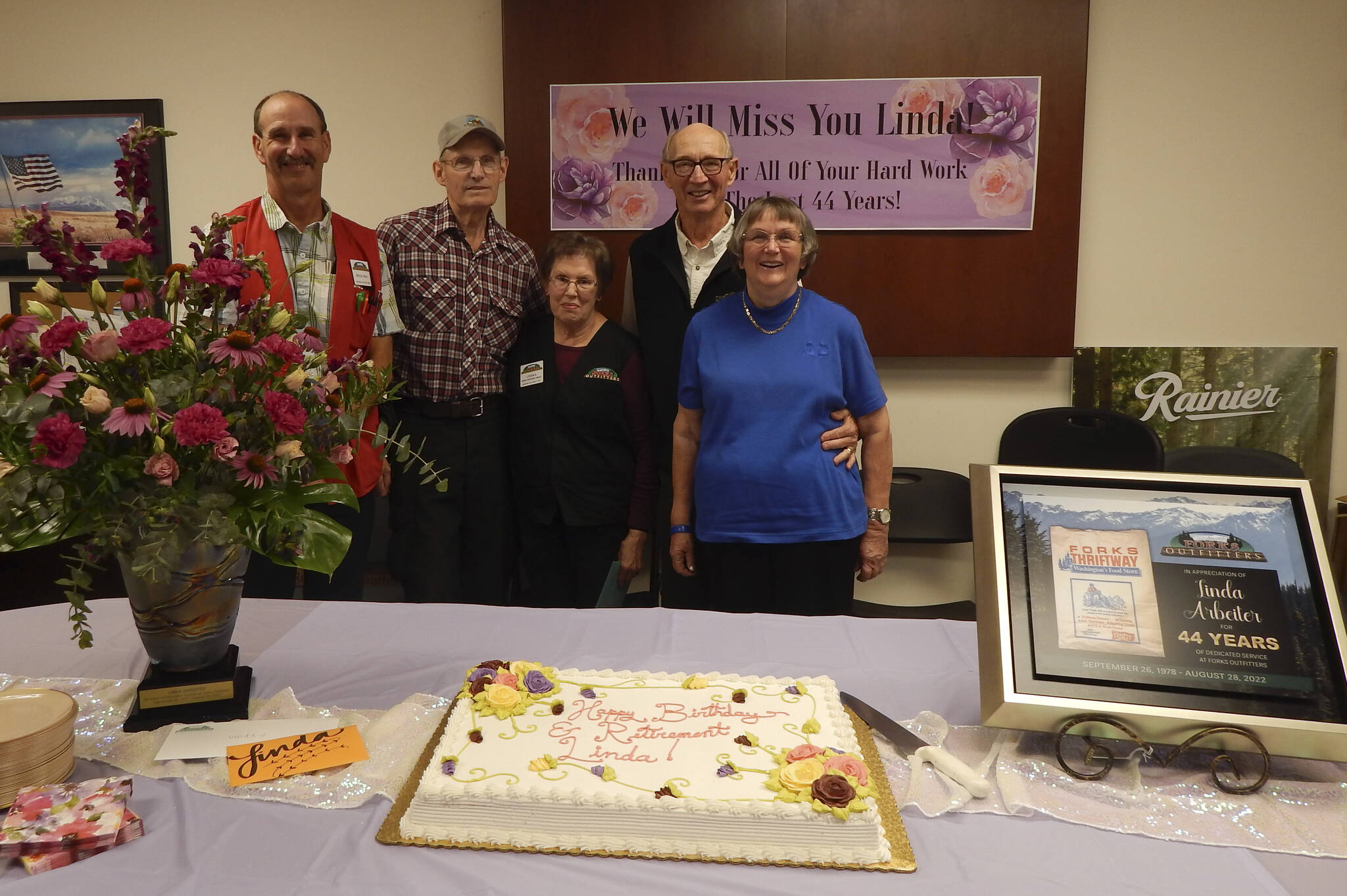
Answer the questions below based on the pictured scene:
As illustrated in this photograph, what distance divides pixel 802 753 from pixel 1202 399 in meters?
2.77

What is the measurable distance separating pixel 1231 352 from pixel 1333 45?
103 centimetres

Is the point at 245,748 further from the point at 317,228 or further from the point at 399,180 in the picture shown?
the point at 399,180

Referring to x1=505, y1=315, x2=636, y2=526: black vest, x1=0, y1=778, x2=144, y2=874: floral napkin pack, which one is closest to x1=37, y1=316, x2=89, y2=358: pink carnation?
x1=0, y1=778, x2=144, y2=874: floral napkin pack

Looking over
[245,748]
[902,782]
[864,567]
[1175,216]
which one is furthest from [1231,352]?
[245,748]

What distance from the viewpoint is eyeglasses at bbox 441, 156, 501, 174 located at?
246cm

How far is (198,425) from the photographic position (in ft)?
3.32

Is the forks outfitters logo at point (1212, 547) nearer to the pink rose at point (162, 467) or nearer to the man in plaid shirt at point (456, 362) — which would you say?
the pink rose at point (162, 467)

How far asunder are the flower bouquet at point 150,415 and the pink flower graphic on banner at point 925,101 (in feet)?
7.89

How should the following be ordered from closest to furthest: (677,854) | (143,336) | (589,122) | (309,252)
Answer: (677,854) → (143,336) → (309,252) → (589,122)

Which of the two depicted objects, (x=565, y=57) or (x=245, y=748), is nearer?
(x=245, y=748)

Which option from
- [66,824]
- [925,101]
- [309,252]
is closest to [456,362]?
[309,252]

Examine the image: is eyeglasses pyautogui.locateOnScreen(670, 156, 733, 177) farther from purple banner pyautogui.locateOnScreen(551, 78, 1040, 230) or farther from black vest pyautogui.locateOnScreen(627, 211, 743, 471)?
purple banner pyautogui.locateOnScreen(551, 78, 1040, 230)

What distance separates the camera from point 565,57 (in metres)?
3.04

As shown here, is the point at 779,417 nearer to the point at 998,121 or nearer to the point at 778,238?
the point at 778,238
